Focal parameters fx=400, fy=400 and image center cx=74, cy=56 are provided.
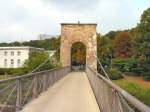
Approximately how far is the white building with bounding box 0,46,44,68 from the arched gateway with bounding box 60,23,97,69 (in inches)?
1920

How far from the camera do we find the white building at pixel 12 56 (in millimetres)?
89875

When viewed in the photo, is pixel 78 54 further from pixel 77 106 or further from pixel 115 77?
pixel 77 106

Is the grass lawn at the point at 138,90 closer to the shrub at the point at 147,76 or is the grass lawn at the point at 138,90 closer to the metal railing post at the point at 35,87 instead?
the shrub at the point at 147,76

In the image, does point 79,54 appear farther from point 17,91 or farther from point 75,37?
point 17,91

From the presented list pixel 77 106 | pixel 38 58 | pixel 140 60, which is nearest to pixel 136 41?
pixel 140 60

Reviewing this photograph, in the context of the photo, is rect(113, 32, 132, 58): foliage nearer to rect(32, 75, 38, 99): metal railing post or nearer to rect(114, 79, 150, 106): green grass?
rect(114, 79, 150, 106): green grass

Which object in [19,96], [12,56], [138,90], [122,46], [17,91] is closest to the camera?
[17,91]

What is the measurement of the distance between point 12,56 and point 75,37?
5474 centimetres

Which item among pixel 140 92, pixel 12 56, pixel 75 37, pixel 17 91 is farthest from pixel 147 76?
pixel 12 56

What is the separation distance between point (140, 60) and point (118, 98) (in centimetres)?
4944

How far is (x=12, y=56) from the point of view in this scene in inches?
3686

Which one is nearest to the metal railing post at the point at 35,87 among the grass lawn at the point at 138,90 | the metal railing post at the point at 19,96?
the metal railing post at the point at 19,96

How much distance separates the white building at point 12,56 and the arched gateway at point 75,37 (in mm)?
48773

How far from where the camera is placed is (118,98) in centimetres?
608
